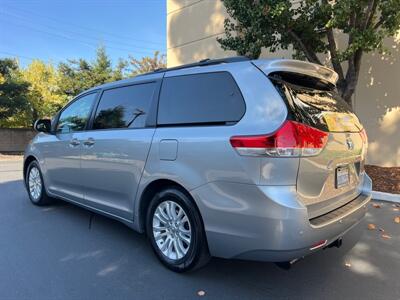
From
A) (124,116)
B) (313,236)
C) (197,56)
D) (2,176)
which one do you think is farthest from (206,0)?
(313,236)

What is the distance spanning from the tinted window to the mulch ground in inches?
203

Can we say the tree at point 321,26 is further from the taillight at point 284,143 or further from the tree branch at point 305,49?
the taillight at point 284,143

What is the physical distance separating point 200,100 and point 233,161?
779 mm

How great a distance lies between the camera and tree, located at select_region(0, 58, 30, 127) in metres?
19.7

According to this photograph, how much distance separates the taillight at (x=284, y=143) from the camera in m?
2.72

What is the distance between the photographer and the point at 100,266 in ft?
11.9

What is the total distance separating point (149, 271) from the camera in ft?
11.5

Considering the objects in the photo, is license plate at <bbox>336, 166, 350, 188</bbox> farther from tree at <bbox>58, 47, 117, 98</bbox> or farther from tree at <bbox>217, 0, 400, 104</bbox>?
tree at <bbox>58, 47, 117, 98</bbox>

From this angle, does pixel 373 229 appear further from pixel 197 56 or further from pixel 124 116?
pixel 197 56

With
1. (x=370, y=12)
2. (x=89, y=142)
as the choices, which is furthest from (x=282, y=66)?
(x=370, y=12)

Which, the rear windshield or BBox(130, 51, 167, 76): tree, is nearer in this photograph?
the rear windshield

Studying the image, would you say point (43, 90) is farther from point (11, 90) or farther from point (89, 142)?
point (89, 142)

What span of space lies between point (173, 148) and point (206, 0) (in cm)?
1061

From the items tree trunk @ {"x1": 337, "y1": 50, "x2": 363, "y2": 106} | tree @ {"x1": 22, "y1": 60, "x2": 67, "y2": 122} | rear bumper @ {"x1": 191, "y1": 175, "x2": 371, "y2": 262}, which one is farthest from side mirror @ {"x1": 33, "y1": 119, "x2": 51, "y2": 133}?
tree @ {"x1": 22, "y1": 60, "x2": 67, "y2": 122}
